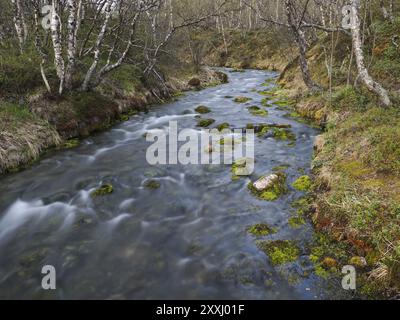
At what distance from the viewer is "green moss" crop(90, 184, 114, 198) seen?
7.63 metres

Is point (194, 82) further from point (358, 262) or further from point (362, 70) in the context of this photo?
point (358, 262)

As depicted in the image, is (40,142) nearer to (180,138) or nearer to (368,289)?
(180,138)

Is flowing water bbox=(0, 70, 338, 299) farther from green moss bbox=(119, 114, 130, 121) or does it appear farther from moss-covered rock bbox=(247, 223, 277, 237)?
green moss bbox=(119, 114, 130, 121)

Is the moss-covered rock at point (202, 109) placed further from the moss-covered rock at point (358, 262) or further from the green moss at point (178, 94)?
the moss-covered rock at point (358, 262)

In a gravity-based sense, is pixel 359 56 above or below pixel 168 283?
above

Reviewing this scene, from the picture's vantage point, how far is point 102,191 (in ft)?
25.3

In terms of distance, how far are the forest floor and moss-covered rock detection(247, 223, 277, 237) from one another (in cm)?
82

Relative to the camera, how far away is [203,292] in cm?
488

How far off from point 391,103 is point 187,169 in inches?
223

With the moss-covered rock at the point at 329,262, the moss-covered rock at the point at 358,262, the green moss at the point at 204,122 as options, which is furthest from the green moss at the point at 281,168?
the green moss at the point at 204,122

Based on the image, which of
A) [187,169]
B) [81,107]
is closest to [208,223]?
[187,169]

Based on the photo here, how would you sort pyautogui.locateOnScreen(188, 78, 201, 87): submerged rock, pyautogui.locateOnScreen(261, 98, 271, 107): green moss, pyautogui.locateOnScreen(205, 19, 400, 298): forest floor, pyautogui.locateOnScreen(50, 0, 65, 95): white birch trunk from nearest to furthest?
1. pyautogui.locateOnScreen(205, 19, 400, 298): forest floor
2. pyautogui.locateOnScreen(50, 0, 65, 95): white birch trunk
3. pyautogui.locateOnScreen(261, 98, 271, 107): green moss
4. pyautogui.locateOnScreen(188, 78, 201, 87): submerged rock

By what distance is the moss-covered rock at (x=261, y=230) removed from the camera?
239 inches

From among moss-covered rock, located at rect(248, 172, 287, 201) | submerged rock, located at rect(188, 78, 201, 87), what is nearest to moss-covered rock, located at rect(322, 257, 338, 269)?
moss-covered rock, located at rect(248, 172, 287, 201)
